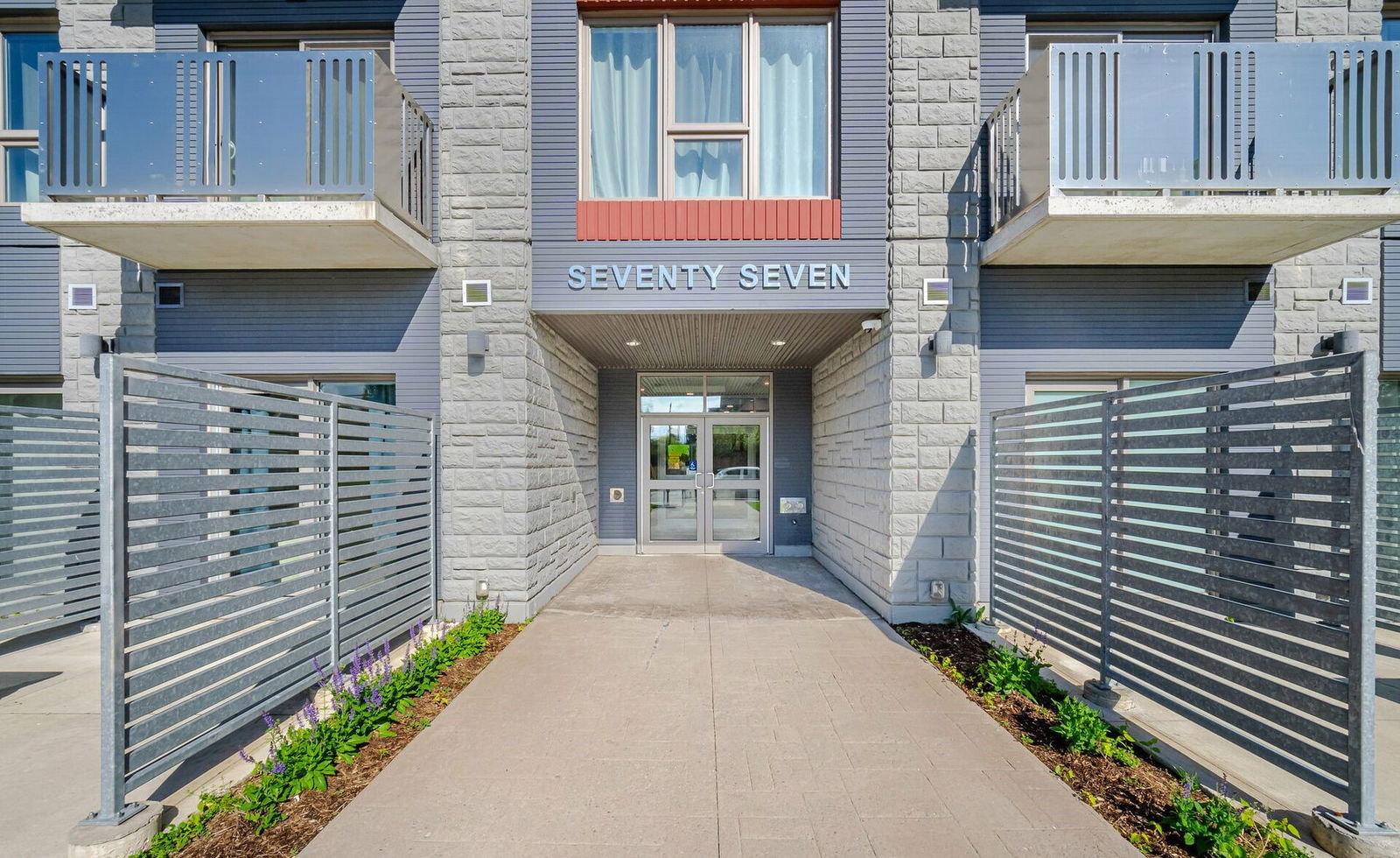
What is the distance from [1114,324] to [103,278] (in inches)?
403

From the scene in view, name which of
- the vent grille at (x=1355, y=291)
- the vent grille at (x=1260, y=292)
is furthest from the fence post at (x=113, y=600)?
the vent grille at (x=1355, y=291)

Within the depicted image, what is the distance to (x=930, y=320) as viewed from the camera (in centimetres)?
572

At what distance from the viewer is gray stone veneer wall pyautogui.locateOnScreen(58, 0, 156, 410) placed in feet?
19.7

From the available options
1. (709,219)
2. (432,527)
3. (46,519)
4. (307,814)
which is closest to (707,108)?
(709,219)

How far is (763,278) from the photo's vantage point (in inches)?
227

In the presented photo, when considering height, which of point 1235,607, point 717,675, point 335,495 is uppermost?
point 335,495

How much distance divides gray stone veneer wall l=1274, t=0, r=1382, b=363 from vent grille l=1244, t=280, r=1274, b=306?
0.19 ft

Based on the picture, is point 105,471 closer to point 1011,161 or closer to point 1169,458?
point 1169,458

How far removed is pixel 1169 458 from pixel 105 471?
5352 mm

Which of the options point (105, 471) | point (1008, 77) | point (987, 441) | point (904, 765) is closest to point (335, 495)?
point (105, 471)

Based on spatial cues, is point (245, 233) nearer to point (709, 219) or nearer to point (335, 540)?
point (335, 540)

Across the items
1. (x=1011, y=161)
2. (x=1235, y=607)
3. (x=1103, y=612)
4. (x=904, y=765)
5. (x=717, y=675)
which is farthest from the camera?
(x=1011, y=161)

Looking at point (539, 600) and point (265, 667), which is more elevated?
point (265, 667)

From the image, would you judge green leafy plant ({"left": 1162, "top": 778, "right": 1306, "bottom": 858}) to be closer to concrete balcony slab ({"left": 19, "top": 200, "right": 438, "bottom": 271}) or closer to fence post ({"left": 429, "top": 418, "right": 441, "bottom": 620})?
fence post ({"left": 429, "top": 418, "right": 441, "bottom": 620})
